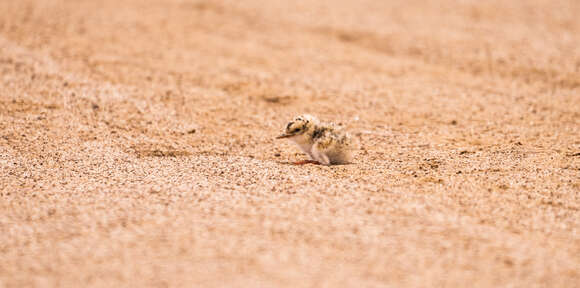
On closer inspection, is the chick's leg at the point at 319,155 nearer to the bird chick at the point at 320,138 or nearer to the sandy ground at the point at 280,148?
the bird chick at the point at 320,138

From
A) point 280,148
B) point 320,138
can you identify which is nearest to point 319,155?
point 320,138

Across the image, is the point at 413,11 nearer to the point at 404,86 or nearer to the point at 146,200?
the point at 404,86

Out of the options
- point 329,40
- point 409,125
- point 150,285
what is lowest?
point 150,285

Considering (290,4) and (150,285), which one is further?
(290,4)

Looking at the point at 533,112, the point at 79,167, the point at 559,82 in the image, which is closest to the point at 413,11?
the point at 559,82

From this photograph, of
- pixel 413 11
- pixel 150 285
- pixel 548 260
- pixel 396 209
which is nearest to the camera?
pixel 150 285

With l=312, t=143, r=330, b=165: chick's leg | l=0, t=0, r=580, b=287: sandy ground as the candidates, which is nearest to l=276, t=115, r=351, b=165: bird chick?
l=312, t=143, r=330, b=165: chick's leg
